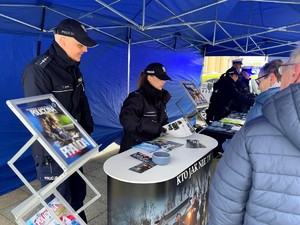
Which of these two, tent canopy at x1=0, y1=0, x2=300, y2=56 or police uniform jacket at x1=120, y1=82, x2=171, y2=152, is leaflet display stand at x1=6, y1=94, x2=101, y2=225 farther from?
tent canopy at x1=0, y1=0, x2=300, y2=56

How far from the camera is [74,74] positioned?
162 centimetres

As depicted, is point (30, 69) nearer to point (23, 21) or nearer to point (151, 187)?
point (151, 187)

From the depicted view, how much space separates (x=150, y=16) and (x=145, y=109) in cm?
147

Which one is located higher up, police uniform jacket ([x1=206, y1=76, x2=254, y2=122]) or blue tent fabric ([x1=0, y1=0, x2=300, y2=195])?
blue tent fabric ([x1=0, y1=0, x2=300, y2=195])

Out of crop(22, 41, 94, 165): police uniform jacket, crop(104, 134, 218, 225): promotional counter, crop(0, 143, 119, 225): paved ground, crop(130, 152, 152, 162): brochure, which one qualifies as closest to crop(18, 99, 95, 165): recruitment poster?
crop(22, 41, 94, 165): police uniform jacket

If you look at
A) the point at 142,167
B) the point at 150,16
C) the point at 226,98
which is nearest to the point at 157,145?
the point at 142,167

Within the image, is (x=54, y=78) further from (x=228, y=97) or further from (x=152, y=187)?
(x=228, y=97)

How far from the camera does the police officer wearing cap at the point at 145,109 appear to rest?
196 cm

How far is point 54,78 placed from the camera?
148cm

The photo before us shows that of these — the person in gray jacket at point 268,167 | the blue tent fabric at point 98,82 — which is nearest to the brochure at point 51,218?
the person in gray jacket at point 268,167

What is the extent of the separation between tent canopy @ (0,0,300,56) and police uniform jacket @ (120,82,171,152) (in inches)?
33.3

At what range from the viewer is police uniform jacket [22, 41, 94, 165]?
144cm

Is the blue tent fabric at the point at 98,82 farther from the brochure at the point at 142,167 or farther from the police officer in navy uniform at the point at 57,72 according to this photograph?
the brochure at the point at 142,167

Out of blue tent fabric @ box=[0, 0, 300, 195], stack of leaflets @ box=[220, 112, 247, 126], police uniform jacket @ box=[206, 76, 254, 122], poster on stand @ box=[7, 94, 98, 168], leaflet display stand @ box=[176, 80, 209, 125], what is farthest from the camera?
police uniform jacket @ box=[206, 76, 254, 122]
